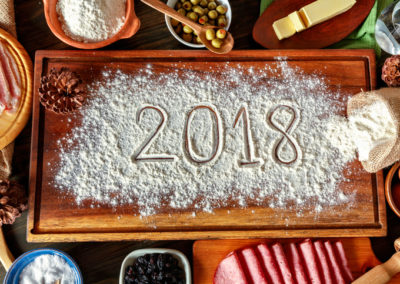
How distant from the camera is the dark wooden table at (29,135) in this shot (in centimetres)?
107

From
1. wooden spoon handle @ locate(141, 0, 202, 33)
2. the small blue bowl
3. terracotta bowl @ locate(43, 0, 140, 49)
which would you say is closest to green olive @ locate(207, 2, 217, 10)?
wooden spoon handle @ locate(141, 0, 202, 33)

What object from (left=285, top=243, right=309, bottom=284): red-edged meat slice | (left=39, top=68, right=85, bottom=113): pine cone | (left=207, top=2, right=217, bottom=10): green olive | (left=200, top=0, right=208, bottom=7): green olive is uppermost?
(left=200, top=0, right=208, bottom=7): green olive

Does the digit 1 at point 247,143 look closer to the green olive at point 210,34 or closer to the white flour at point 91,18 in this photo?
the green olive at point 210,34

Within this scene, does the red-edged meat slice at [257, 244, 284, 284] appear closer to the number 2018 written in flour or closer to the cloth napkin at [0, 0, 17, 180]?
the number 2018 written in flour

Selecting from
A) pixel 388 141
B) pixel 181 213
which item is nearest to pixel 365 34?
pixel 388 141

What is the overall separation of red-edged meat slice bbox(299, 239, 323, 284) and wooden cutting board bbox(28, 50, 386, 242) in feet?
0.11

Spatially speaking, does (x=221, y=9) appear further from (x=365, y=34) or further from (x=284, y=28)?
(x=365, y=34)

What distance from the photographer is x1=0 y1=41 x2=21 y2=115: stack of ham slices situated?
103cm

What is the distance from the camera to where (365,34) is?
3.63 ft

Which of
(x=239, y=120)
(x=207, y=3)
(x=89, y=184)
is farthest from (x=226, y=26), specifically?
(x=89, y=184)

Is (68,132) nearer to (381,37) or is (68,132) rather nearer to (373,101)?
(373,101)

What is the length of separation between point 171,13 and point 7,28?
0.52 m

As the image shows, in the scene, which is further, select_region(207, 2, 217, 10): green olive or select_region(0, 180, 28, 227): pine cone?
select_region(207, 2, 217, 10): green olive

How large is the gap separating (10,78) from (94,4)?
0.35m
